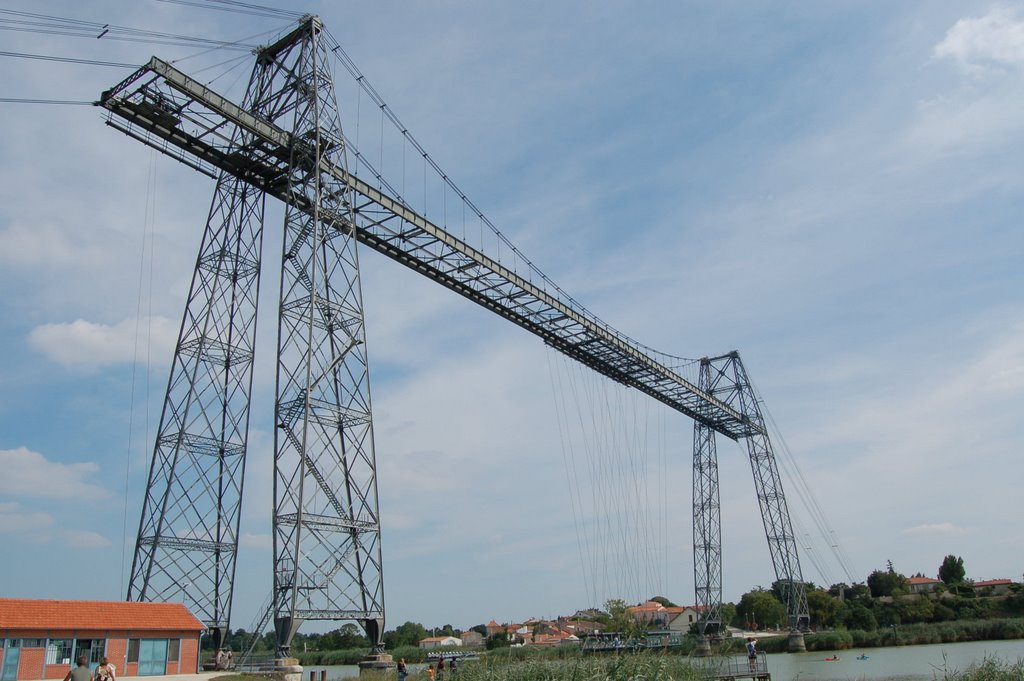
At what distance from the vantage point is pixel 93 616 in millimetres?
17344

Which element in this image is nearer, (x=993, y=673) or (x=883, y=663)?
(x=993, y=673)

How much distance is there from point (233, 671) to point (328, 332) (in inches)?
333

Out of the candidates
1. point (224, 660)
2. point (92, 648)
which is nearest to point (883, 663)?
point (224, 660)

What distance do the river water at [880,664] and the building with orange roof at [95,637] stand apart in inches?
195

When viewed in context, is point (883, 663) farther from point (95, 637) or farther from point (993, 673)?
point (95, 637)

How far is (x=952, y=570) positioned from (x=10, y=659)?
297ft

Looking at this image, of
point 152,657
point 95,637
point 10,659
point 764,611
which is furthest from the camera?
point 764,611

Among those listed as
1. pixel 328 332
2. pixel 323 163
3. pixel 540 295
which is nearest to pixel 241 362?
pixel 328 332

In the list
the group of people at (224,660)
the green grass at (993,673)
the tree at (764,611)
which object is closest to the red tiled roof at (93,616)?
the group of people at (224,660)

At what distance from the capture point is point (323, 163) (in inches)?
816

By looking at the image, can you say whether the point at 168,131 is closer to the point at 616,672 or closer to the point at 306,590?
the point at 306,590

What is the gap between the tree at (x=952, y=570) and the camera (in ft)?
270

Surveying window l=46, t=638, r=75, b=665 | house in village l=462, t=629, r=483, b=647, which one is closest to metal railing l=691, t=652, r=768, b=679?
window l=46, t=638, r=75, b=665

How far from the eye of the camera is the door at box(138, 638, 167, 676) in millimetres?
17891
